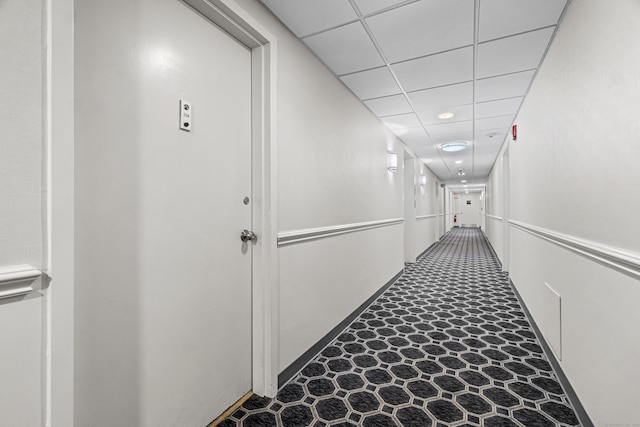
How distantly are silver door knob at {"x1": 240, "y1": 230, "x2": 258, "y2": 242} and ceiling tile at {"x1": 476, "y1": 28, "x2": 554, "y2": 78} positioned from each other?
2.32 m

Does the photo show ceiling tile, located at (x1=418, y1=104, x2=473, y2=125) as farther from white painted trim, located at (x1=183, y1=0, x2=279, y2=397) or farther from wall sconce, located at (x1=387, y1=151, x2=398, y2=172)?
white painted trim, located at (x1=183, y1=0, x2=279, y2=397)

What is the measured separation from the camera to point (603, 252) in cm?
140

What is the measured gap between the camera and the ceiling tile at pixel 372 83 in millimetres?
2930

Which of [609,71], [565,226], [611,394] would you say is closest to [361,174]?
[565,226]

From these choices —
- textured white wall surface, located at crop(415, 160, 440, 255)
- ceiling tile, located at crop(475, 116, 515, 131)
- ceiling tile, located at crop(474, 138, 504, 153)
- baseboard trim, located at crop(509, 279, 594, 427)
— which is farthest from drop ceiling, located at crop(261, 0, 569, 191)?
textured white wall surface, located at crop(415, 160, 440, 255)

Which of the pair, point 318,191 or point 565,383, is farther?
point 318,191

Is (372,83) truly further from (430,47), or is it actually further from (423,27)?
(423,27)

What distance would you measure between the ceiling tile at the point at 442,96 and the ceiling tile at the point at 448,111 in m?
0.15

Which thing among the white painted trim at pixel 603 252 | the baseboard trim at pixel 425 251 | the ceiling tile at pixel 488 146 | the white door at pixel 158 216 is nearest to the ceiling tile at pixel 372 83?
the white door at pixel 158 216

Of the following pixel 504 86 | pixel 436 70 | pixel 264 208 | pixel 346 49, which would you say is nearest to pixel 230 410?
pixel 264 208

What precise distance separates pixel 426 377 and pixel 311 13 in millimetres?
2678

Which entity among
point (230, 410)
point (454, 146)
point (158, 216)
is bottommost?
point (230, 410)

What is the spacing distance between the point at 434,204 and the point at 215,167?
10119 mm

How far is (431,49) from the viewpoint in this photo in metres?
2.44
